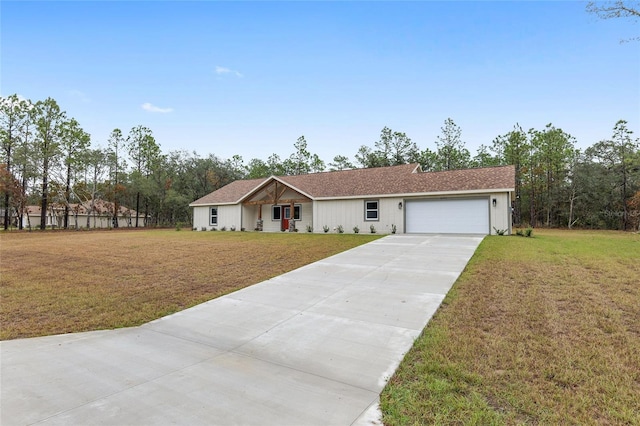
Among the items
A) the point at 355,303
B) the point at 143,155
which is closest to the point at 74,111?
the point at 143,155

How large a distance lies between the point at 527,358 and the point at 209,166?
43.2m

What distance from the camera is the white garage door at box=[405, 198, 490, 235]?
16.0 meters

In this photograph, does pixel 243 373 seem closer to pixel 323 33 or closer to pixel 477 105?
pixel 323 33

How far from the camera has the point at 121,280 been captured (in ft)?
25.3

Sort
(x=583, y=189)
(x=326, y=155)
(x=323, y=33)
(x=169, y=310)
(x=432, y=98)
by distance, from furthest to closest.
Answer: (x=326, y=155) < (x=583, y=189) < (x=432, y=98) < (x=323, y=33) < (x=169, y=310)

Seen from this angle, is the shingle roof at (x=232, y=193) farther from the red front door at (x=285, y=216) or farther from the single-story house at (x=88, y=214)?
the single-story house at (x=88, y=214)

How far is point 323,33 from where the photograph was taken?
14562mm

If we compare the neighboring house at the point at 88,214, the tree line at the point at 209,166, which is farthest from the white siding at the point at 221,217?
the neighboring house at the point at 88,214

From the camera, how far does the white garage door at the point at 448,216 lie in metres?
16.0

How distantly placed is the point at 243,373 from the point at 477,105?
67.7 ft

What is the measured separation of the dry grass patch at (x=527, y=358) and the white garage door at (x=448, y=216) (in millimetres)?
9590

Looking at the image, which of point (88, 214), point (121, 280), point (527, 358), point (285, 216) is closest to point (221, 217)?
point (285, 216)

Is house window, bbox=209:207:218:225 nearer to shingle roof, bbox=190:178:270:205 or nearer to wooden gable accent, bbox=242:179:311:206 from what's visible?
shingle roof, bbox=190:178:270:205

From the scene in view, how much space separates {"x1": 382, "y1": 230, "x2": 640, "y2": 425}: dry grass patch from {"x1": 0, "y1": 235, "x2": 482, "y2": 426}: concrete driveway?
330 mm
